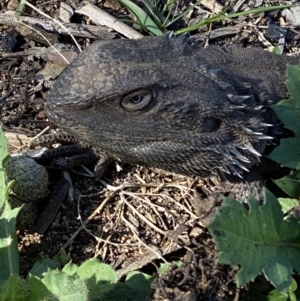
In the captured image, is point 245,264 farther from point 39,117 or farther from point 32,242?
point 39,117

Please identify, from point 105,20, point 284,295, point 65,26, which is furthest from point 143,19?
point 284,295

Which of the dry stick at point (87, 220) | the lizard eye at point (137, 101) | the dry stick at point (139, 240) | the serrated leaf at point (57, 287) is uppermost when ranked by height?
the lizard eye at point (137, 101)

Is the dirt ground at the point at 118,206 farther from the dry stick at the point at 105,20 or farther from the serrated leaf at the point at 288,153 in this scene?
the serrated leaf at the point at 288,153

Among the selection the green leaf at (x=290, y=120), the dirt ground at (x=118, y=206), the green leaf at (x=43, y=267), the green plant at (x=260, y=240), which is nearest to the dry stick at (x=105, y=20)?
the dirt ground at (x=118, y=206)

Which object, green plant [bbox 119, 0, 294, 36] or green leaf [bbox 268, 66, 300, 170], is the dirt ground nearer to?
green plant [bbox 119, 0, 294, 36]

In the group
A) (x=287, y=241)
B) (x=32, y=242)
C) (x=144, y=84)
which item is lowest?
(x=32, y=242)

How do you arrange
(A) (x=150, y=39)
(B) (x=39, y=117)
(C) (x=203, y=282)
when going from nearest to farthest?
(C) (x=203, y=282)
(A) (x=150, y=39)
(B) (x=39, y=117)

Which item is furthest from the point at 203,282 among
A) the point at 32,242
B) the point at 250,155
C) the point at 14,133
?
the point at 14,133

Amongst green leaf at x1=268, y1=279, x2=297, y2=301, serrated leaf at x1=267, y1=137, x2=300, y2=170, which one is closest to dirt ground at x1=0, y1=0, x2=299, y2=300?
green leaf at x1=268, y1=279, x2=297, y2=301
